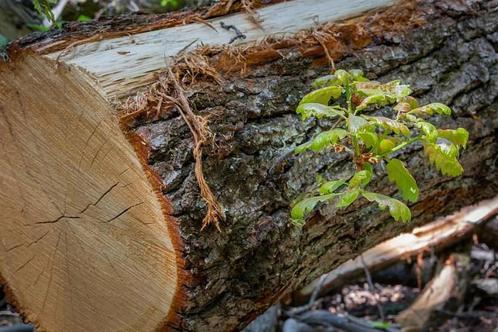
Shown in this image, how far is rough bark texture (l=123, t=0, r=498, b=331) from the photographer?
1.83 m

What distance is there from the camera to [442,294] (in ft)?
12.5

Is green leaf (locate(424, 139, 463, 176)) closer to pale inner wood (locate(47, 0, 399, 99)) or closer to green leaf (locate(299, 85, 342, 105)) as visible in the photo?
green leaf (locate(299, 85, 342, 105))

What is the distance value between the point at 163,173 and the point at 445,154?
30.2 inches

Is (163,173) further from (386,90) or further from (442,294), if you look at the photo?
(442,294)

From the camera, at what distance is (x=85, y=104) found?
6.11 feet

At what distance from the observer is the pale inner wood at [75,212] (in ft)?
6.02

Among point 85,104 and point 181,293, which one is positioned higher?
point 85,104

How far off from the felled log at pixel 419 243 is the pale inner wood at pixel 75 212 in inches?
80.1

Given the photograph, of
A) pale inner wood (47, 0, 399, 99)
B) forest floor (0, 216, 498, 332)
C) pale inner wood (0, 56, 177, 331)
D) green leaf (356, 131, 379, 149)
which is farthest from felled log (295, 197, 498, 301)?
green leaf (356, 131, 379, 149)

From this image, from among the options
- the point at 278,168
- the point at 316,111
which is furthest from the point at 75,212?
the point at 316,111

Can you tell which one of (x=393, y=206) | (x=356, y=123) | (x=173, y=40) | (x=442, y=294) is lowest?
(x=442, y=294)

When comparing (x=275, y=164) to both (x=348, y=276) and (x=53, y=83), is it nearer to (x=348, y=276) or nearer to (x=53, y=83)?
(x=53, y=83)

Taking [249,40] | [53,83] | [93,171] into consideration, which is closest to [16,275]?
[93,171]

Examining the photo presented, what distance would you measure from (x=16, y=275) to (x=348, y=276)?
219 cm
